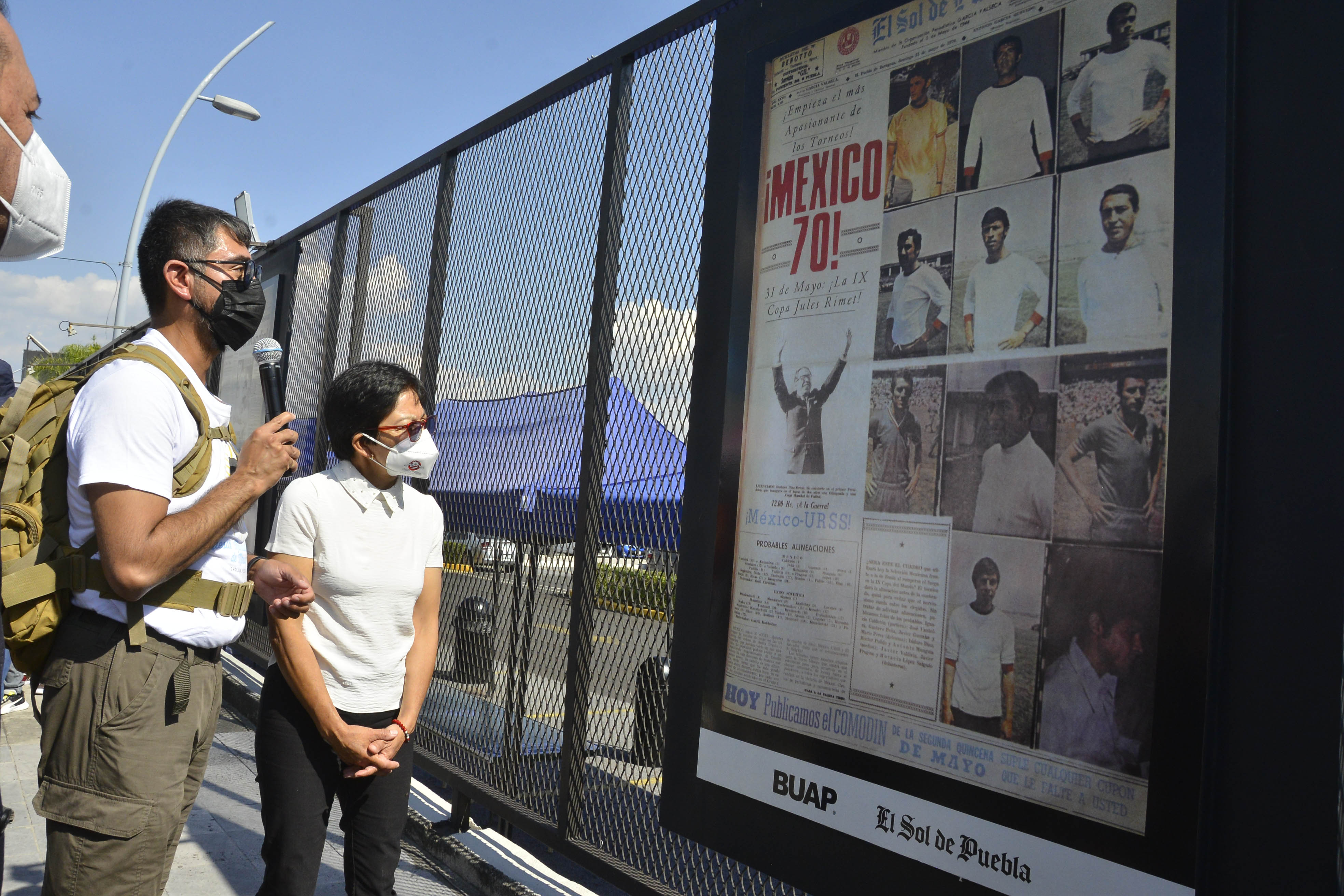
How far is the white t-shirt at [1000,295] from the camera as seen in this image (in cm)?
202

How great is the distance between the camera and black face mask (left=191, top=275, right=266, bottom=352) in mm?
2422

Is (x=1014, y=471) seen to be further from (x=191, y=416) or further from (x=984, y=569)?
(x=191, y=416)

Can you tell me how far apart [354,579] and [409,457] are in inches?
16.6

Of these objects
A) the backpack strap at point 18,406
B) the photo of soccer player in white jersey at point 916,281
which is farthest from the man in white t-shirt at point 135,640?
the photo of soccer player in white jersey at point 916,281

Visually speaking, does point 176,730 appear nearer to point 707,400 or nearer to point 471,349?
point 707,400

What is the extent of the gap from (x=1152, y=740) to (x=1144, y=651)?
16 cm

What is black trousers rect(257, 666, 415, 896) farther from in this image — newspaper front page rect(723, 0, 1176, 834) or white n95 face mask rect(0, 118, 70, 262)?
white n95 face mask rect(0, 118, 70, 262)

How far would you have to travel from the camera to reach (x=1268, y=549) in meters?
1.67

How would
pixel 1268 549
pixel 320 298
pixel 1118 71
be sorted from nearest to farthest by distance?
pixel 1268 549 → pixel 1118 71 → pixel 320 298

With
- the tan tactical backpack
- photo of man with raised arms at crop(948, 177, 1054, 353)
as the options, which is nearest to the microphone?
the tan tactical backpack

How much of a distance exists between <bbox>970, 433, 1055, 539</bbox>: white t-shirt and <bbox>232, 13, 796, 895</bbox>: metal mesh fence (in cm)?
116

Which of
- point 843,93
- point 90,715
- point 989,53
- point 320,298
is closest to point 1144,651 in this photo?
point 989,53

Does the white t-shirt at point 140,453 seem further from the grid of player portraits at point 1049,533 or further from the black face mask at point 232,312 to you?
the grid of player portraits at point 1049,533

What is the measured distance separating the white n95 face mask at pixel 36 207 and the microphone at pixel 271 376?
2.96 feet
